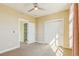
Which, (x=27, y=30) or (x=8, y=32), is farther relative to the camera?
(x=8, y=32)

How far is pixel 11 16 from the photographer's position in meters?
2.30

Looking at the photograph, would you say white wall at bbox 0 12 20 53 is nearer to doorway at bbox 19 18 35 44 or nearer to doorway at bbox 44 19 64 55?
doorway at bbox 19 18 35 44

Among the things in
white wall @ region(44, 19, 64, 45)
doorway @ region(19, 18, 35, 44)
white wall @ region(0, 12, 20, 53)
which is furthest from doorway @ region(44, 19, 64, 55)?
white wall @ region(0, 12, 20, 53)

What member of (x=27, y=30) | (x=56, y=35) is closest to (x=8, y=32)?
(x=27, y=30)

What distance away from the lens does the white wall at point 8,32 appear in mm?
2268

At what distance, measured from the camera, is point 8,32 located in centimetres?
238

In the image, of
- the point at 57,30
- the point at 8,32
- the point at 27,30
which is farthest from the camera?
the point at 8,32

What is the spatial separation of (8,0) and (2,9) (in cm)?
169

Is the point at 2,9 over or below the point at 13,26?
over

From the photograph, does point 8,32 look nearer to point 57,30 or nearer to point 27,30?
point 27,30

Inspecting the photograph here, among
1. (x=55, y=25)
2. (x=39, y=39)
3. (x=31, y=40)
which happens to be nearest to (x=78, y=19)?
(x=55, y=25)

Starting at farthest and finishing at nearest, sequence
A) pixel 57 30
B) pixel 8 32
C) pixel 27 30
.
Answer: pixel 8 32, pixel 27 30, pixel 57 30

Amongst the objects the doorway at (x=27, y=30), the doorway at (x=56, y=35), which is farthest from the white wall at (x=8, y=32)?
the doorway at (x=56, y=35)

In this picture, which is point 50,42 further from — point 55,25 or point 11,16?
point 11,16
